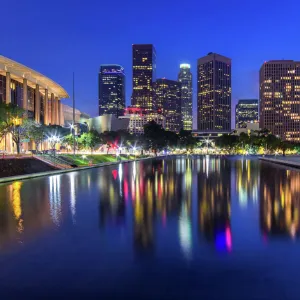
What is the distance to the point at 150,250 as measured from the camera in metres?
8.20

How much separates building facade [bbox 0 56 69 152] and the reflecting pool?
54.8 metres

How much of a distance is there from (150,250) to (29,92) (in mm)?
85889

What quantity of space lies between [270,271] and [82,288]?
3.64m

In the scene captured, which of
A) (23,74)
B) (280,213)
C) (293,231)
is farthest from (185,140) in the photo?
(293,231)

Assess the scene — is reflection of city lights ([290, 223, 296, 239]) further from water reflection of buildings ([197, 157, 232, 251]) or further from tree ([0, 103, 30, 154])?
tree ([0, 103, 30, 154])

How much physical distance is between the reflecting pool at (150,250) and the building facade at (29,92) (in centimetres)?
5476


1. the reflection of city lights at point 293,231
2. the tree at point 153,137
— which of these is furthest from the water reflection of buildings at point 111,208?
the tree at point 153,137

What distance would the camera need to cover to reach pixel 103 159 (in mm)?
65562

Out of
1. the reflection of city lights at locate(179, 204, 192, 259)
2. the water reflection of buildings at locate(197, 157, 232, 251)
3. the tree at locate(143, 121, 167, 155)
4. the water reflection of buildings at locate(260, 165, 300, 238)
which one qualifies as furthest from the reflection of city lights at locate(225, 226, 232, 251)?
the tree at locate(143, 121, 167, 155)

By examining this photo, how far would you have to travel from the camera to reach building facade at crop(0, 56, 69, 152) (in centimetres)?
7238

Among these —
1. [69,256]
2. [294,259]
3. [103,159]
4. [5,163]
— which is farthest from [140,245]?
[103,159]

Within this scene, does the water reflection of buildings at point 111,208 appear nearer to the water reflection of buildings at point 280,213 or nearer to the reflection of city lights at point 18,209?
the reflection of city lights at point 18,209

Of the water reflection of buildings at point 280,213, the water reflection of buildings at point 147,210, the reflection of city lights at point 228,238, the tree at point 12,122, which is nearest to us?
the reflection of city lights at point 228,238

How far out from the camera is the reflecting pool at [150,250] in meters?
6.02
